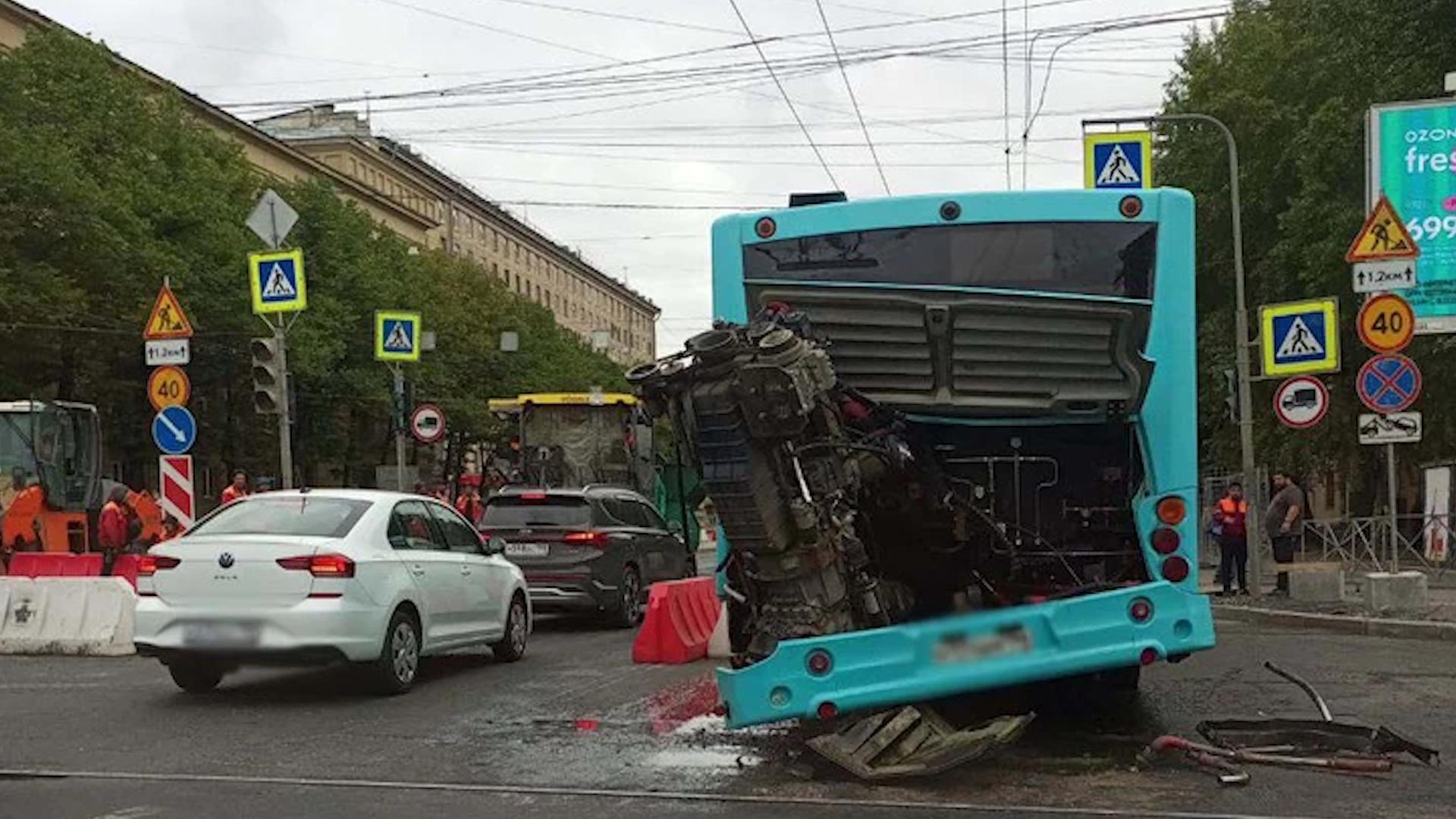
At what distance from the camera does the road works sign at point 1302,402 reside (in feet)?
54.4

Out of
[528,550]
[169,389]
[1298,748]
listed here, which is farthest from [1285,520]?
[169,389]

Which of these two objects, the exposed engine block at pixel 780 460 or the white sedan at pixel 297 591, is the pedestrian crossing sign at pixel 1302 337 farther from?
the exposed engine block at pixel 780 460

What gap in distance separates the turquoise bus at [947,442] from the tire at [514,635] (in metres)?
4.95

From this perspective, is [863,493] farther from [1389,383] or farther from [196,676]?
[1389,383]

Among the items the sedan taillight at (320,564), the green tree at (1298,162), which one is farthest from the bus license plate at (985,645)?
the green tree at (1298,162)

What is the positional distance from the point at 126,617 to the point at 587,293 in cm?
11379

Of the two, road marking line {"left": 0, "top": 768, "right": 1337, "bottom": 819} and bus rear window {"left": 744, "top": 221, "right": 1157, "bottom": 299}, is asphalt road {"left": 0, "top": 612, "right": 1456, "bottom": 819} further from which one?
bus rear window {"left": 744, "top": 221, "right": 1157, "bottom": 299}

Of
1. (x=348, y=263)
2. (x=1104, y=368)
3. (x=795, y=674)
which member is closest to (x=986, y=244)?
(x=1104, y=368)

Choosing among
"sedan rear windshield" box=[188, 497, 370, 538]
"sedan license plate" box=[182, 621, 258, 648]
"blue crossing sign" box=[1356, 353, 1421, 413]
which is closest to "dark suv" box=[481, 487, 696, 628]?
"sedan rear windshield" box=[188, 497, 370, 538]

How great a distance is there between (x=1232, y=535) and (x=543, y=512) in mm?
9652

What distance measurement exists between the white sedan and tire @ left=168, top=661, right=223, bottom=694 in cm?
1

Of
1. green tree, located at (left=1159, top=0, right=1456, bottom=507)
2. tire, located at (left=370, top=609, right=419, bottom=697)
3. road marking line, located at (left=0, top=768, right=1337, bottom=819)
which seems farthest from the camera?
green tree, located at (left=1159, top=0, right=1456, bottom=507)

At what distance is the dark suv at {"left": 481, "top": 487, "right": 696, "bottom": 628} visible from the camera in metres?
15.2

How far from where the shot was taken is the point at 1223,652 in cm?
1263
